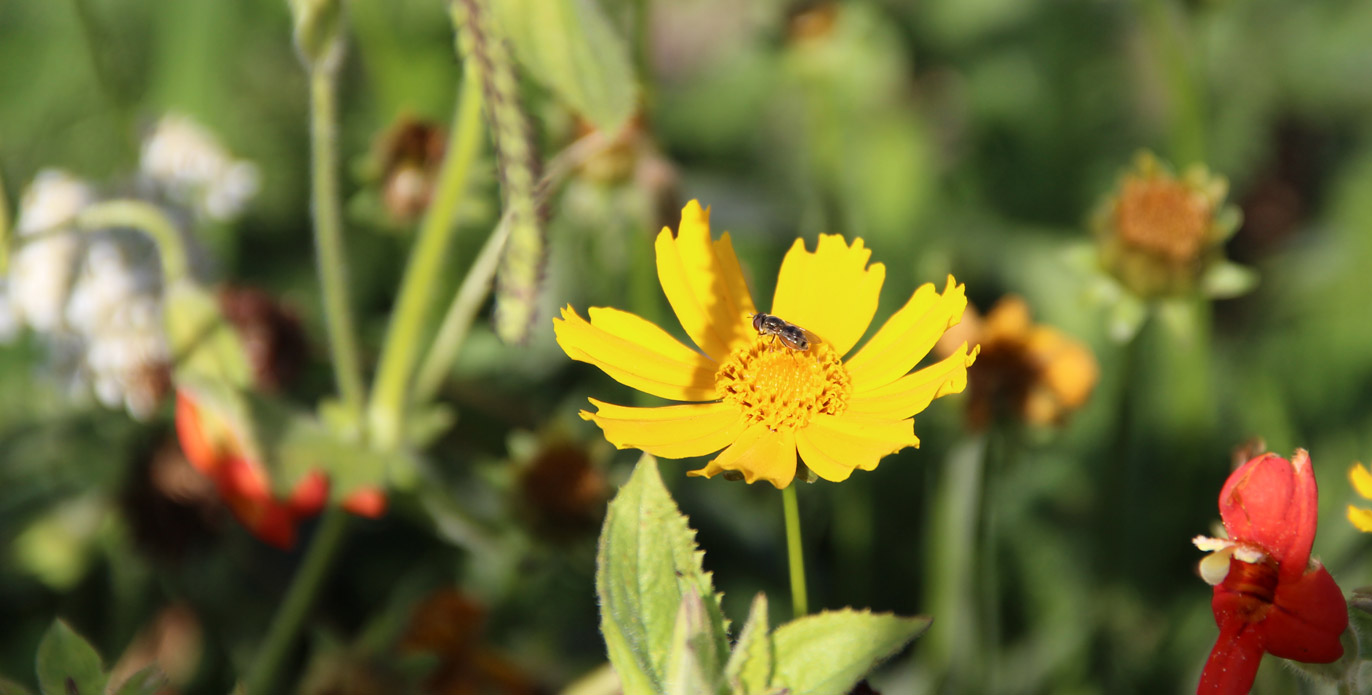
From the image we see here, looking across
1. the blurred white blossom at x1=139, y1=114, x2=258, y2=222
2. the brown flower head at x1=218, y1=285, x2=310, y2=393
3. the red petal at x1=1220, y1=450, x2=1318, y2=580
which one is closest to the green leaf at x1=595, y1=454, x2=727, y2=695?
the red petal at x1=1220, y1=450, x2=1318, y2=580

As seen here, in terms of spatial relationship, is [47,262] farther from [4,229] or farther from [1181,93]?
[1181,93]

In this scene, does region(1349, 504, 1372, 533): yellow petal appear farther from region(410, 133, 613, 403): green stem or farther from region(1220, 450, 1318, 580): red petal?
region(410, 133, 613, 403): green stem

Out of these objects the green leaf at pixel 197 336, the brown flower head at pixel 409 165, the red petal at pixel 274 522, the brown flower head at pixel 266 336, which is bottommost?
the red petal at pixel 274 522

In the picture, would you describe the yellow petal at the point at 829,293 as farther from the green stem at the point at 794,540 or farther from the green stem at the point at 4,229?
the green stem at the point at 4,229

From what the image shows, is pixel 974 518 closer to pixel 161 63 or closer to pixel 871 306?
pixel 871 306

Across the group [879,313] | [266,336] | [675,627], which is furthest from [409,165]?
[675,627]

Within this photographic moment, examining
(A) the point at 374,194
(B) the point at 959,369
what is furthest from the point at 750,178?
(B) the point at 959,369

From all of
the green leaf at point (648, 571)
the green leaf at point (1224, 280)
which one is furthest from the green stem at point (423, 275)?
the green leaf at point (1224, 280)
